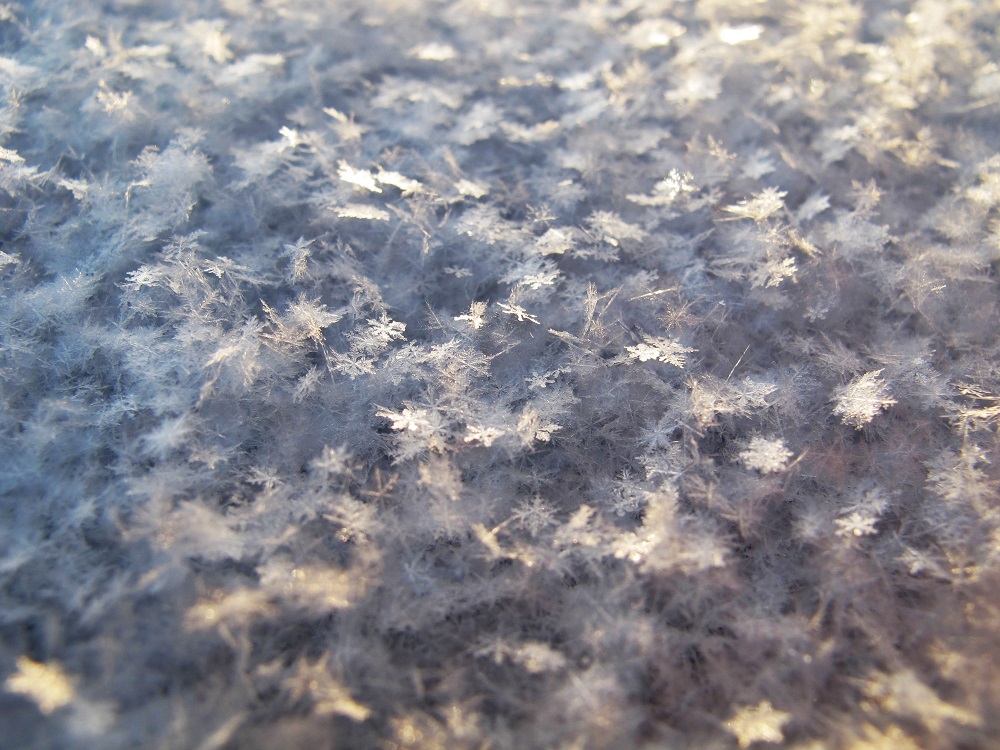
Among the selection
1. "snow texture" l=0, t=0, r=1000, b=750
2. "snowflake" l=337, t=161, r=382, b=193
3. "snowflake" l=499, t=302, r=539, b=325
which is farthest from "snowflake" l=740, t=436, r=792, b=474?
"snowflake" l=337, t=161, r=382, b=193

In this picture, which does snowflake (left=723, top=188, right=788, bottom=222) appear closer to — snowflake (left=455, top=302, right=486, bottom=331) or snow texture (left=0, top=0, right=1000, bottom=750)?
snow texture (left=0, top=0, right=1000, bottom=750)

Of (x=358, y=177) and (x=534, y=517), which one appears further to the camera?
(x=358, y=177)

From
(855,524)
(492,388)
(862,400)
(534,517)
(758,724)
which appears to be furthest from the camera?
(492,388)

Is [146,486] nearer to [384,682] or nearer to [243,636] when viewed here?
[243,636]

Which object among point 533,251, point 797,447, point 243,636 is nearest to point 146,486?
point 243,636

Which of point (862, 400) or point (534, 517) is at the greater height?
point (862, 400)

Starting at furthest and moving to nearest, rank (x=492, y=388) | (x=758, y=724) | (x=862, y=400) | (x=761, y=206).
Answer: (x=761, y=206)
(x=492, y=388)
(x=862, y=400)
(x=758, y=724)

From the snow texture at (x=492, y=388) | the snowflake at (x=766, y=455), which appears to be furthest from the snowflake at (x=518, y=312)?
the snowflake at (x=766, y=455)

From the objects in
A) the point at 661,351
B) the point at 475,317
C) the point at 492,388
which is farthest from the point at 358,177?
the point at 661,351

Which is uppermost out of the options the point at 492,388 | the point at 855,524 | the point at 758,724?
the point at 492,388

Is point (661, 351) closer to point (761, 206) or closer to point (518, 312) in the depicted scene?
point (518, 312)

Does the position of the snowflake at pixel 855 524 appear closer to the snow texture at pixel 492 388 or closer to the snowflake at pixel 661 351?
the snow texture at pixel 492 388
